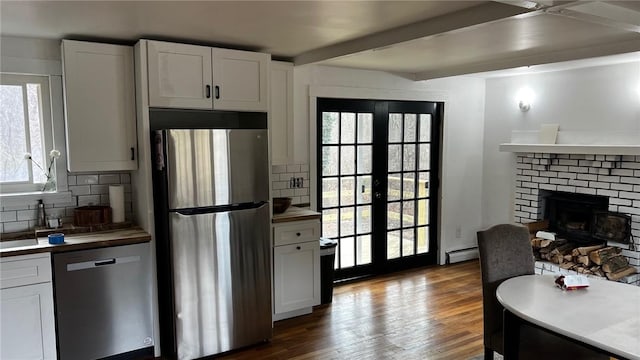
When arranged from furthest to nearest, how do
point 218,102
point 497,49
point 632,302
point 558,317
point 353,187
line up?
1. point 353,187
2. point 497,49
3. point 218,102
4. point 632,302
5. point 558,317

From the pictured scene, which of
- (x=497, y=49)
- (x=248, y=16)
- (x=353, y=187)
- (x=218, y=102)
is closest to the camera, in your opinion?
(x=248, y=16)

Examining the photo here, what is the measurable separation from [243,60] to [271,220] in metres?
1.25

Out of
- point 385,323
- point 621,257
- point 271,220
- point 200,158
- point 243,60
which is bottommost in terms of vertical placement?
point 385,323

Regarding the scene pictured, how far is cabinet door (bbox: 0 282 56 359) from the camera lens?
2.86 meters

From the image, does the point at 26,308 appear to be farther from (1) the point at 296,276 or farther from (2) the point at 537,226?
(2) the point at 537,226

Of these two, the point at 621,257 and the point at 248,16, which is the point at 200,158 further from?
the point at 621,257

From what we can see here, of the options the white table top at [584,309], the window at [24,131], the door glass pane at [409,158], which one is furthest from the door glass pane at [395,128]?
the window at [24,131]

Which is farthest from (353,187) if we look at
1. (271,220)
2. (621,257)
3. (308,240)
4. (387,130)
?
(621,257)

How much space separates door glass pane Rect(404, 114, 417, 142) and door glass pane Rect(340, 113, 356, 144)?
71 centimetres

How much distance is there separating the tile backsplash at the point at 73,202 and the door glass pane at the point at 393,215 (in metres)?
2.67

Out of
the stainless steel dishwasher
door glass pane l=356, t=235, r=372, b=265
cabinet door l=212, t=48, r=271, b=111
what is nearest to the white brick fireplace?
door glass pane l=356, t=235, r=372, b=265

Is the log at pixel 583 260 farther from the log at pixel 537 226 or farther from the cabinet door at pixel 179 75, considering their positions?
the cabinet door at pixel 179 75

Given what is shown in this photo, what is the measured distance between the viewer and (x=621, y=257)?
430 cm

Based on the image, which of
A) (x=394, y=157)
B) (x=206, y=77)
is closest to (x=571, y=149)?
(x=394, y=157)
